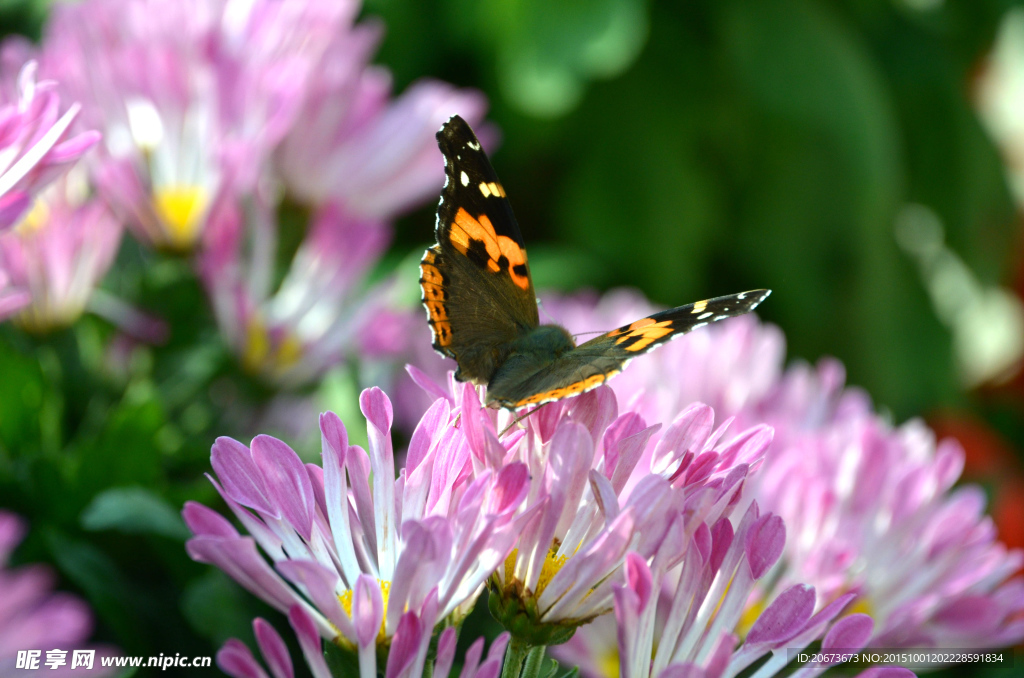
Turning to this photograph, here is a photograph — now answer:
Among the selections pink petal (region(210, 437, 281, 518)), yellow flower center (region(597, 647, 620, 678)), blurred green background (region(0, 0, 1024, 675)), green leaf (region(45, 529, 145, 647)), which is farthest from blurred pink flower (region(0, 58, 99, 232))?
blurred green background (region(0, 0, 1024, 675))

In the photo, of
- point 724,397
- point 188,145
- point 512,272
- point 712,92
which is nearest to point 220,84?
point 188,145

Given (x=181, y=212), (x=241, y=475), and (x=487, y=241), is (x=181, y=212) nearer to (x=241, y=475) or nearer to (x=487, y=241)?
(x=487, y=241)

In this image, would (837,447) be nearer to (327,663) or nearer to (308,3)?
(327,663)

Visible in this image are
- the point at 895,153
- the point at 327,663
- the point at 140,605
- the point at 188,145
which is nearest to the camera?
the point at 327,663

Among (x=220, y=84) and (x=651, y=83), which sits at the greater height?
(x=651, y=83)

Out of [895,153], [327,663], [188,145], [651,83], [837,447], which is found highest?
[651,83]

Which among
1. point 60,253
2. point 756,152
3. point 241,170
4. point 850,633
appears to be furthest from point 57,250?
point 756,152

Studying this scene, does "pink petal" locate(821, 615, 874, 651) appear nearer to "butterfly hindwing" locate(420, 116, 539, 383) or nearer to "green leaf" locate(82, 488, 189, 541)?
"butterfly hindwing" locate(420, 116, 539, 383)
